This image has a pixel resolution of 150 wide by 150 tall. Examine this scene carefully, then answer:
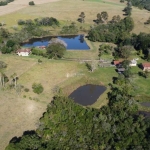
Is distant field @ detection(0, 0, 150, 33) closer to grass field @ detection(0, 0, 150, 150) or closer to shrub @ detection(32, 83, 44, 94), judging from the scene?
grass field @ detection(0, 0, 150, 150)

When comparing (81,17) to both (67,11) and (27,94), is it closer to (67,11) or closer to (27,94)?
(67,11)

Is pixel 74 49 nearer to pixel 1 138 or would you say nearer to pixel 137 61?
pixel 137 61

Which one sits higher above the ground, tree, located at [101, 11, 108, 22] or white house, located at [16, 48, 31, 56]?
white house, located at [16, 48, 31, 56]

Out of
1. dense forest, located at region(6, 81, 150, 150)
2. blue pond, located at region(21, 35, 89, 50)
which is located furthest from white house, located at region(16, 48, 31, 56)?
dense forest, located at region(6, 81, 150, 150)

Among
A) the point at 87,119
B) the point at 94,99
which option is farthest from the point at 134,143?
the point at 94,99

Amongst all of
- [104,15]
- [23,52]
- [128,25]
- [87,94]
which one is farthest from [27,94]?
[104,15]

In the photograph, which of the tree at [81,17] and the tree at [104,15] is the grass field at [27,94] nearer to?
Answer: the tree at [81,17]
